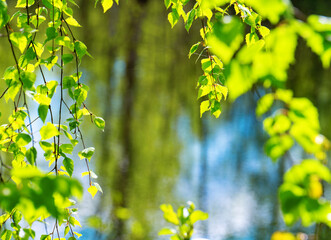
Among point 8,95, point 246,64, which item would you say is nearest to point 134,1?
point 8,95

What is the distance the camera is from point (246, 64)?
0.38 m

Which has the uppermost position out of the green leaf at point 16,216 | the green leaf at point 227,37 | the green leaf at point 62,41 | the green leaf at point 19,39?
the green leaf at point 62,41

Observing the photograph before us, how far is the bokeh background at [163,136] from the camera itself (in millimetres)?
3598

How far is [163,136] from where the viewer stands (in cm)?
445

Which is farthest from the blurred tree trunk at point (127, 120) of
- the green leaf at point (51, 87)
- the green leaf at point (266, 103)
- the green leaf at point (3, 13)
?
the green leaf at point (266, 103)

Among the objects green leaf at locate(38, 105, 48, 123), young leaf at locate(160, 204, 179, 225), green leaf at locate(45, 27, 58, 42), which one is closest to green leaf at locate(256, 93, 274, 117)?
young leaf at locate(160, 204, 179, 225)

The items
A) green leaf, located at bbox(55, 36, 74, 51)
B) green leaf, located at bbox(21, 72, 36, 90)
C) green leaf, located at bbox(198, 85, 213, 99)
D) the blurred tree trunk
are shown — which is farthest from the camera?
the blurred tree trunk

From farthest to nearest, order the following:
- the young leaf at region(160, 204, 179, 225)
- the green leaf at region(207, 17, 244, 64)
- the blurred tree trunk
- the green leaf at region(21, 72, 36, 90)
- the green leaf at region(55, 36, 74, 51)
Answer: the blurred tree trunk < the green leaf at region(55, 36, 74, 51) < the green leaf at region(21, 72, 36, 90) < the young leaf at region(160, 204, 179, 225) < the green leaf at region(207, 17, 244, 64)

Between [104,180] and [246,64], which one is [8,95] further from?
[104,180]

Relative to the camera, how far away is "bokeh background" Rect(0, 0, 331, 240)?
360cm

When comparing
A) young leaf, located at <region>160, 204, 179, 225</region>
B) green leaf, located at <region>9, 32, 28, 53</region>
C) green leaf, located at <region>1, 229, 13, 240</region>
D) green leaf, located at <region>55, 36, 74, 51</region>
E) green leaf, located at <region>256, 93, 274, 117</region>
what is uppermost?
green leaf, located at <region>55, 36, 74, 51</region>

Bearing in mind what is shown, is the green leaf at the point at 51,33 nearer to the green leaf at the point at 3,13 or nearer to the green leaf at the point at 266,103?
the green leaf at the point at 3,13

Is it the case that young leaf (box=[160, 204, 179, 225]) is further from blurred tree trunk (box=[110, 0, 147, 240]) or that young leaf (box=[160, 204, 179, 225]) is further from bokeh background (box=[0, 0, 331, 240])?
blurred tree trunk (box=[110, 0, 147, 240])

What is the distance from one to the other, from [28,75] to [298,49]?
5.15 m
